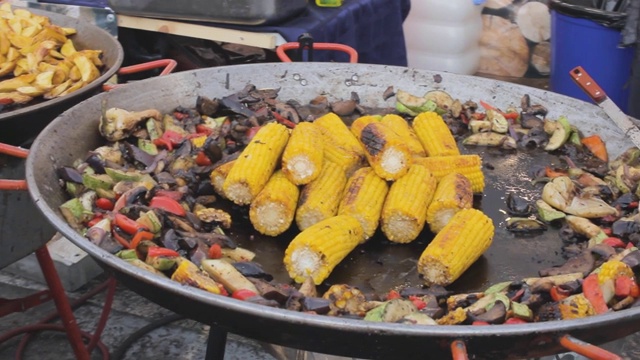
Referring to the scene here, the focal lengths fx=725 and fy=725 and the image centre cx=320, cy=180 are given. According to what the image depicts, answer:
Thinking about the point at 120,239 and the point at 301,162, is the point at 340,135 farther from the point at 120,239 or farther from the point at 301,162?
the point at 120,239

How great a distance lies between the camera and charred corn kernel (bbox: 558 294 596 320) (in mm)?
1835

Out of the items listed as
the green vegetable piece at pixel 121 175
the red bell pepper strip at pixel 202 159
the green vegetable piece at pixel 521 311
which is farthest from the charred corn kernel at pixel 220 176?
the green vegetable piece at pixel 521 311

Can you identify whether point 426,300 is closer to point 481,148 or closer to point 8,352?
point 481,148

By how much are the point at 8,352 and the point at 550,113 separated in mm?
3076

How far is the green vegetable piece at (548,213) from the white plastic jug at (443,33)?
16.8 ft

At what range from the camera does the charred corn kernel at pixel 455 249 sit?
6.73 ft

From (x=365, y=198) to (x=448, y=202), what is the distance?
0.26m

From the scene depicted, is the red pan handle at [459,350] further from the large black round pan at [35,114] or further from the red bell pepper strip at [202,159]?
the large black round pan at [35,114]

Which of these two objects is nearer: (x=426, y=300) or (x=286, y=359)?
(x=426, y=300)

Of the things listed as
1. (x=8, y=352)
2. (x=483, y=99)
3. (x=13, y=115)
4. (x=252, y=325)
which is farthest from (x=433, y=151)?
(x=8, y=352)

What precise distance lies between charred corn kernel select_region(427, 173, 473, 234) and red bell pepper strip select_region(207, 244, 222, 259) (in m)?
0.68

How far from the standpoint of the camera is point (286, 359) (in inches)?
133

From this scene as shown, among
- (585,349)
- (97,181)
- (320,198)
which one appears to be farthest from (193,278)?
(585,349)

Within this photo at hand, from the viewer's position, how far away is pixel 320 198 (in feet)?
7.53
